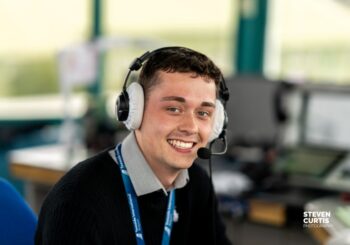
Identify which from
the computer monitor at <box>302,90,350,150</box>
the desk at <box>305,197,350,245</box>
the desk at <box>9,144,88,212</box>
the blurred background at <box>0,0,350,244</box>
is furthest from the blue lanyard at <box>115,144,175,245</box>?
the desk at <box>9,144,88,212</box>

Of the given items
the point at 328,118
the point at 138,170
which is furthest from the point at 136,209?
the point at 328,118

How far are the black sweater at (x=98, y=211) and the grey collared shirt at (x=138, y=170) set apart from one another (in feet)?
0.08

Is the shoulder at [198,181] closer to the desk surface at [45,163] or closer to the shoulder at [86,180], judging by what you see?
the shoulder at [86,180]

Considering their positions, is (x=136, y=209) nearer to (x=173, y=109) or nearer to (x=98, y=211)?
(x=98, y=211)

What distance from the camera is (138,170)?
1.34m

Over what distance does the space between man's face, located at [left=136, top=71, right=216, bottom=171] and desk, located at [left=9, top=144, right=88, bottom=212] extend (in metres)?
1.56

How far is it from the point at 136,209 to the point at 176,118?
210mm

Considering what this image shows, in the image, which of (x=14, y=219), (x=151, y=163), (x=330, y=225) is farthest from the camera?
(x=330, y=225)

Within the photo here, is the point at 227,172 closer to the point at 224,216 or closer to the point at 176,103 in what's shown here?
the point at 224,216

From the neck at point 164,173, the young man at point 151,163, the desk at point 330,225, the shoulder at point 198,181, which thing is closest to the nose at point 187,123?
the young man at point 151,163

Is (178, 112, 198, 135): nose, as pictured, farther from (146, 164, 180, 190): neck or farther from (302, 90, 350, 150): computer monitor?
(302, 90, 350, 150): computer monitor

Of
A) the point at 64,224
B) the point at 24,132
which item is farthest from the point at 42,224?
the point at 24,132

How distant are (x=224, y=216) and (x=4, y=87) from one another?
205cm

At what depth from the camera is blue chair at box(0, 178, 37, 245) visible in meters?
1.46
